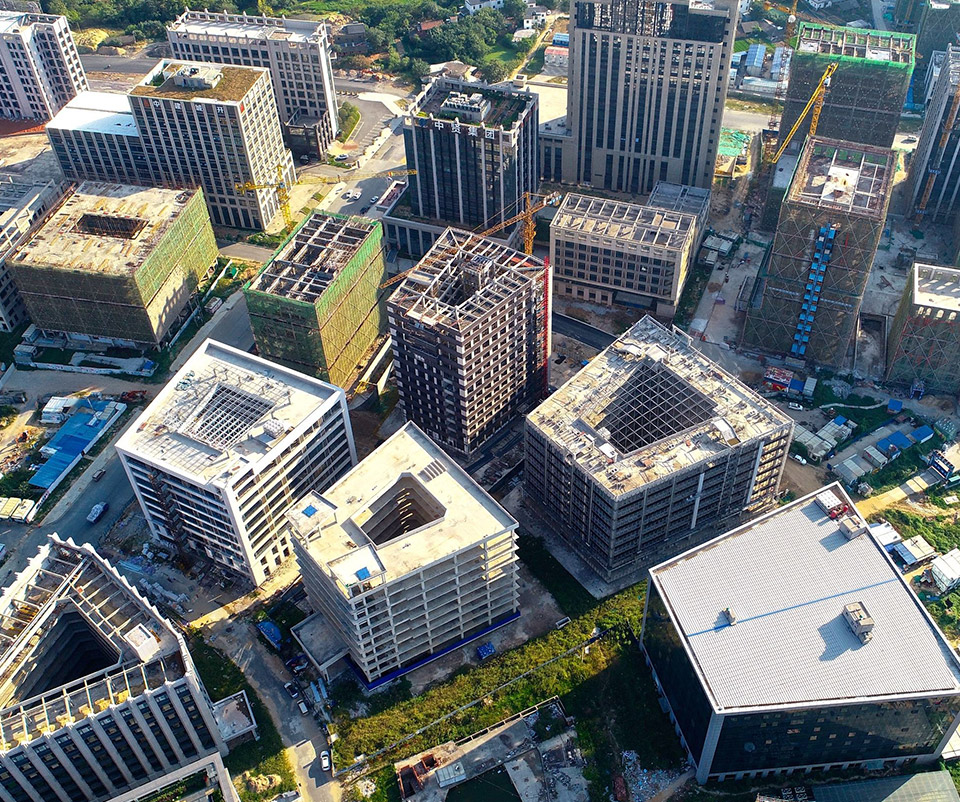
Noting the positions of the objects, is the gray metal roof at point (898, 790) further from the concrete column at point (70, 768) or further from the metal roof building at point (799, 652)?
the concrete column at point (70, 768)

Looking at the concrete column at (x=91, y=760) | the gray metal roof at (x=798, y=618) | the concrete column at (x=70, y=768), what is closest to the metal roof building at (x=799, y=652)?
the gray metal roof at (x=798, y=618)

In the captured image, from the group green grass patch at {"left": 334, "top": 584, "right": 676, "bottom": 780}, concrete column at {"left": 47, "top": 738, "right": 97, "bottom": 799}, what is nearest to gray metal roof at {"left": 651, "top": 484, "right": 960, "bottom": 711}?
green grass patch at {"left": 334, "top": 584, "right": 676, "bottom": 780}

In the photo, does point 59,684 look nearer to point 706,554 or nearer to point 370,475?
point 370,475

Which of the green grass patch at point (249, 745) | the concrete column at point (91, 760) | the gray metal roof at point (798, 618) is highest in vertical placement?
the gray metal roof at point (798, 618)

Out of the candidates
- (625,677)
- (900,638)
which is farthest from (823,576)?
(625,677)

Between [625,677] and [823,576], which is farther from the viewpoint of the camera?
[625,677]

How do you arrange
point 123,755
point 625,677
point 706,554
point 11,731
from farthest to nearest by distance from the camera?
1. point 625,677
2. point 706,554
3. point 123,755
4. point 11,731
